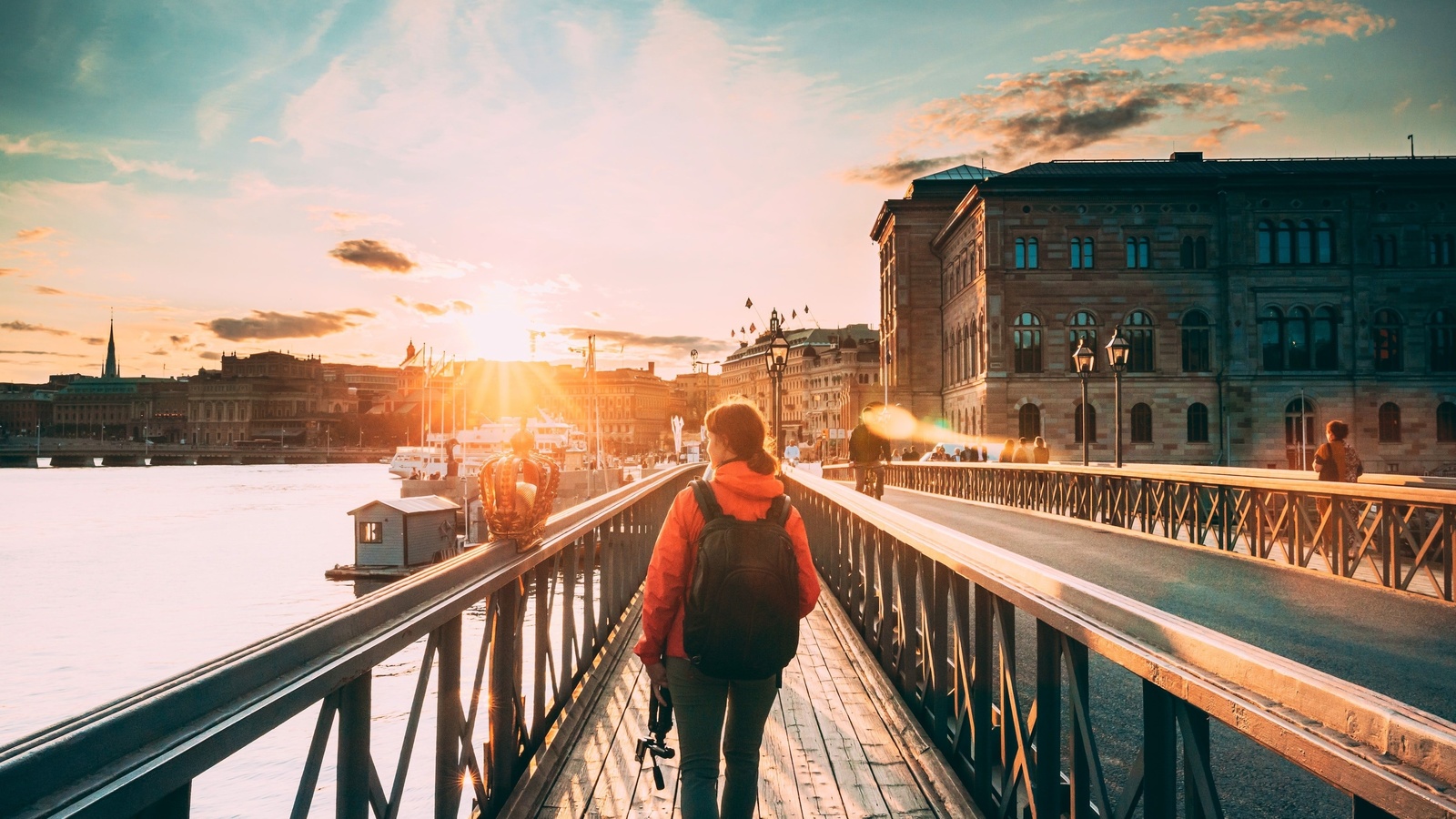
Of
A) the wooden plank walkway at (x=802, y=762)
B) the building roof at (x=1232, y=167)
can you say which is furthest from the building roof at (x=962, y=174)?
the wooden plank walkway at (x=802, y=762)

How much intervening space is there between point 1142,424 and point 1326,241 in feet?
52.4

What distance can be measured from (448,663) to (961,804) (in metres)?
2.55

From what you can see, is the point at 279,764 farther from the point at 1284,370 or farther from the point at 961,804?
the point at 1284,370

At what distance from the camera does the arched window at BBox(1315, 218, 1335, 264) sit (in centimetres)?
5416

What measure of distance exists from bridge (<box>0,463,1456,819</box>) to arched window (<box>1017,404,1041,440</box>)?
41.2 metres

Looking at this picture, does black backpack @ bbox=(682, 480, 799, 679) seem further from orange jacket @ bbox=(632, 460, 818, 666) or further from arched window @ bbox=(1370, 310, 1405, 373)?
arched window @ bbox=(1370, 310, 1405, 373)

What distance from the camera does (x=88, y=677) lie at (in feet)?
87.5

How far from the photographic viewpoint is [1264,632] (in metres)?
8.96

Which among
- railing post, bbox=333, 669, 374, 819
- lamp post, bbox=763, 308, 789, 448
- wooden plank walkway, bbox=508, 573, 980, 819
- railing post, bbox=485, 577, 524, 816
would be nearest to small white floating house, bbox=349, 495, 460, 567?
lamp post, bbox=763, 308, 789, 448

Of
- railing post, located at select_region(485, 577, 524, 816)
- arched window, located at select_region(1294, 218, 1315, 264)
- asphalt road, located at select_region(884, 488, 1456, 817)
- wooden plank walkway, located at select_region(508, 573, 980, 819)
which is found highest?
arched window, located at select_region(1294, 218, 1315, 264)

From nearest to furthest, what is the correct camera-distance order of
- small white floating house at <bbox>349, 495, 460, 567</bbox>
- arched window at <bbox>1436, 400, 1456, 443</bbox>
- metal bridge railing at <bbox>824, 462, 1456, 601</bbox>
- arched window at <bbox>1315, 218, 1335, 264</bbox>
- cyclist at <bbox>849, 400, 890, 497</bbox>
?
1. metal bridge railing at <bbox>824, 462, 1456, 601</bbox>
2. cyclist at <bbox>849, 400, 890, 497</bbox>
3. small white floating house at <bbox>349, 495, 460, 567</bbox>
4. arched window at <bbox>1436, 400, 1456, 443</bbox>
5. arched window at <bbox>1315, 218, 1335, 264</bbox>

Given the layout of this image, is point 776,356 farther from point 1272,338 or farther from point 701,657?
point 1272,338

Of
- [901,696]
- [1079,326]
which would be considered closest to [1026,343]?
[1079,326]

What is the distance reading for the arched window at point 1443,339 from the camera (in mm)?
54062
